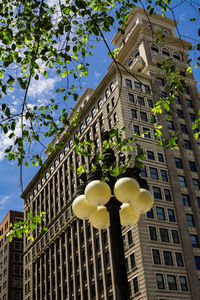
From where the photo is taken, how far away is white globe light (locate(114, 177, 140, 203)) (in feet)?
26.1

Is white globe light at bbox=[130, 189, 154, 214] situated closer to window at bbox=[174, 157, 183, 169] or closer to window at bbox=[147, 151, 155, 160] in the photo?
window at bbox=[147, 151, 155, 160]

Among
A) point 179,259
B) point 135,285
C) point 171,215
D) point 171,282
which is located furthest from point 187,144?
point 135,285

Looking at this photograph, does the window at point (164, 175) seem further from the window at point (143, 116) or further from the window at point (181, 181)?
the window at point (143, 116)

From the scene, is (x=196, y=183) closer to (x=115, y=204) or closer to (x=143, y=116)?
(x=143, y=116)

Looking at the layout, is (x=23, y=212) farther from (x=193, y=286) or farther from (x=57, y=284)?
(x=193, y=286)

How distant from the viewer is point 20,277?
89.8 metres

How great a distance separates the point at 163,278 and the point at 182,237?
20.5 feet

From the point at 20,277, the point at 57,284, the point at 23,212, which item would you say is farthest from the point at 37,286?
the point at 23,212

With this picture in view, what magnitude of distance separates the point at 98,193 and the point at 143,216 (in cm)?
4028

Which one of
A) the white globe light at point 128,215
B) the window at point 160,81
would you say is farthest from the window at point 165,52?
the white globe light at point 128,215

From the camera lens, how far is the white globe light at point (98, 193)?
7977 millimetres

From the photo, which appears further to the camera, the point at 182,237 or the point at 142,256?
the point at 182,237

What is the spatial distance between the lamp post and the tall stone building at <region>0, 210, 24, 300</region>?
81.4 meters

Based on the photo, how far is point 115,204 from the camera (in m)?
8.21
